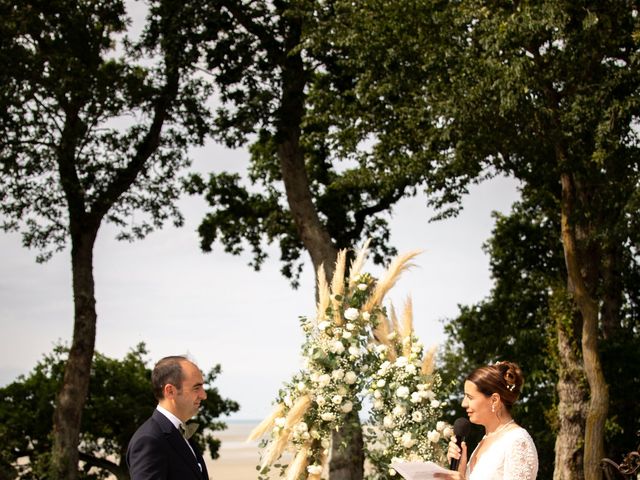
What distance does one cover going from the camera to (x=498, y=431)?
563 cm

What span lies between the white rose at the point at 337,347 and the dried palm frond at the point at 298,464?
80cm

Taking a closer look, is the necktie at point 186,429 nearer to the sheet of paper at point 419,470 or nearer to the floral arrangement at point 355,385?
the sheet of paper at point 419,470

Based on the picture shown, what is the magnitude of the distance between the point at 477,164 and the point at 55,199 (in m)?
9.94

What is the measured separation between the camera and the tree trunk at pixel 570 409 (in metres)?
18.8

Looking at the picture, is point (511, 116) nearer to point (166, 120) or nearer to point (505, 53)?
point (505, 53)

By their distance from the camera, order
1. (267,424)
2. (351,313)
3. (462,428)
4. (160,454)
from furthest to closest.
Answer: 1. (351,313)
2. (267,424)
3. (462,428)
4. (160,454)

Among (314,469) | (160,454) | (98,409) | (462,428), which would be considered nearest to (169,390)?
(160,454)

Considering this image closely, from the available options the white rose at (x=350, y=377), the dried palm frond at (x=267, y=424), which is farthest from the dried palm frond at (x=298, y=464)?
the white rose at (x=350, y=377)

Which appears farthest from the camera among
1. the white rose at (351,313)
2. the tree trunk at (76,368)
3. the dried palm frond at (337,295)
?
the tree trunk at (76,368)

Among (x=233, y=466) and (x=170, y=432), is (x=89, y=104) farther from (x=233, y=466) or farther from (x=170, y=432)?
(x=233, y=466)

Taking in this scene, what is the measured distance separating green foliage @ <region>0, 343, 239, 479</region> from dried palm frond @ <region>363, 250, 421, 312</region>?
1626 cm

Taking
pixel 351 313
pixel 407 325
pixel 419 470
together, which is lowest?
pixel 419 470

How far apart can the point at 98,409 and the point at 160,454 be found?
19799 mm

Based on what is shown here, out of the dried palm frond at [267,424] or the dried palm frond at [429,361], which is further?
the dried palm frond at [429,361]
